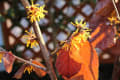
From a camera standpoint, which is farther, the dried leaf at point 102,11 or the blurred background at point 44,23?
the blurred background at point 44,23

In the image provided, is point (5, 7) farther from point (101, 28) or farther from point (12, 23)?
point (101, 28)

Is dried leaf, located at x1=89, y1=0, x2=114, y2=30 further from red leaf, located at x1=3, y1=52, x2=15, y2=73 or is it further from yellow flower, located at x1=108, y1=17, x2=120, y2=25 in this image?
red leaf, located at x1=3, y1=52, x2=15, y2=73

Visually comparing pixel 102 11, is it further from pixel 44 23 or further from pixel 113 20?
pixel 44 23

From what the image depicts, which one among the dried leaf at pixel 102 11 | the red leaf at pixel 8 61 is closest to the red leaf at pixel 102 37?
the dried leaf at pixel 102 11

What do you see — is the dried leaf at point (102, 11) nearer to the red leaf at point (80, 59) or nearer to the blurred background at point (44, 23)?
the red leaf at point (80, 59)

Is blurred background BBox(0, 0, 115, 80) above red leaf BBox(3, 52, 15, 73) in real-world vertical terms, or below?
below

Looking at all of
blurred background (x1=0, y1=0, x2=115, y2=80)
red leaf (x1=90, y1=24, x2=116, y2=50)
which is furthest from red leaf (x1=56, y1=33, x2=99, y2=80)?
blurred background (x1=0, y1=0, x2=115, y2=80)
